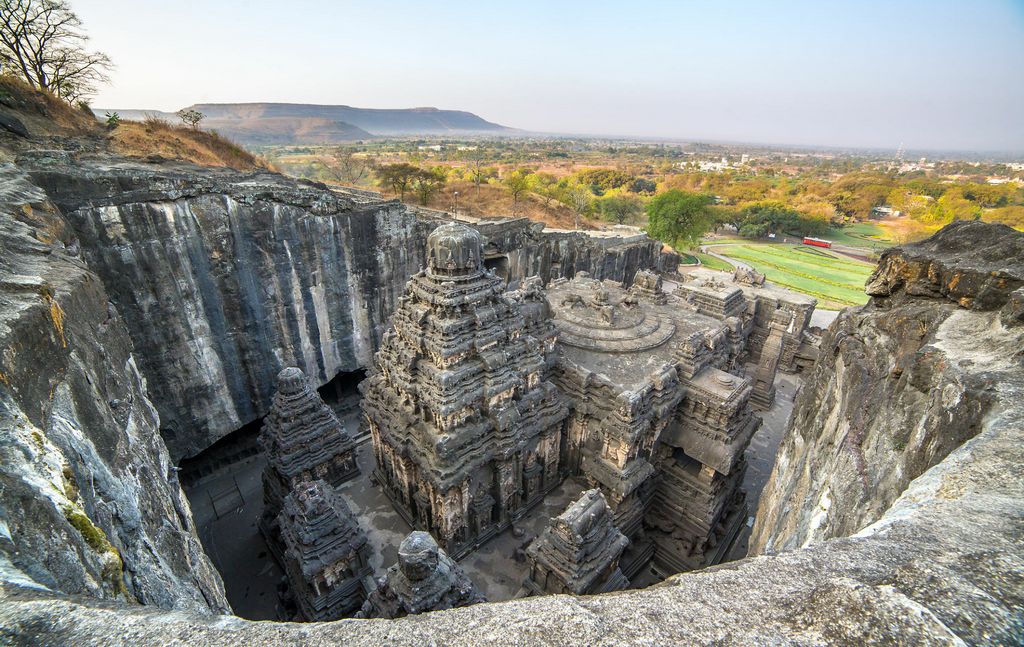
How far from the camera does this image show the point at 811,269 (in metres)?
46.4

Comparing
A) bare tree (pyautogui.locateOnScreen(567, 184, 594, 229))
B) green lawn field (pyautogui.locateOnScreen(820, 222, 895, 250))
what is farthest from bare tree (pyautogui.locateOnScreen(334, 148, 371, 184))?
green lawn field (pyautogui.locateOnScreen(820, 222, 895, 250))

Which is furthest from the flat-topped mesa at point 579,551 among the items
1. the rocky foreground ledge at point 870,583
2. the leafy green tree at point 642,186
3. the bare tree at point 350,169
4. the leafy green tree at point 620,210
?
the leafy green tree at point 642,186

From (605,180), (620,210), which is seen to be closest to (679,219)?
(620,210)

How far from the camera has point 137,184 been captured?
43.1 ft

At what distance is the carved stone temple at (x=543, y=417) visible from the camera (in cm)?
1113

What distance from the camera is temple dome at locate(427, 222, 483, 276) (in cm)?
1085

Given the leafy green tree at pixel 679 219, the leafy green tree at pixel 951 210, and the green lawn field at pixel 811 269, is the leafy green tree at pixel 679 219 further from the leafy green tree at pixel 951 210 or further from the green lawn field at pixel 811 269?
the leafy green tree at pixel 951 210

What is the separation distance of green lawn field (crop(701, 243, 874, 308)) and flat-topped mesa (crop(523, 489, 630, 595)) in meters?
34.6

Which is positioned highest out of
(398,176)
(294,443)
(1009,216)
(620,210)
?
(398,176)

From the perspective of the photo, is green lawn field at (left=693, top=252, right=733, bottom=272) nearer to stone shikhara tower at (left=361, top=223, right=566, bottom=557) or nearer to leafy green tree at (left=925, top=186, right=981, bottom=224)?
leafy green tree at (left=925, top=186, right=981, bottom=224)

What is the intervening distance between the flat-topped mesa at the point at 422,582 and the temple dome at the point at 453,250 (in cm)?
627

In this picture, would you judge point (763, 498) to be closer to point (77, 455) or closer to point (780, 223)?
point (77, 455)

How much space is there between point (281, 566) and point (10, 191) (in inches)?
474

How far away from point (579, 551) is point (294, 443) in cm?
898
